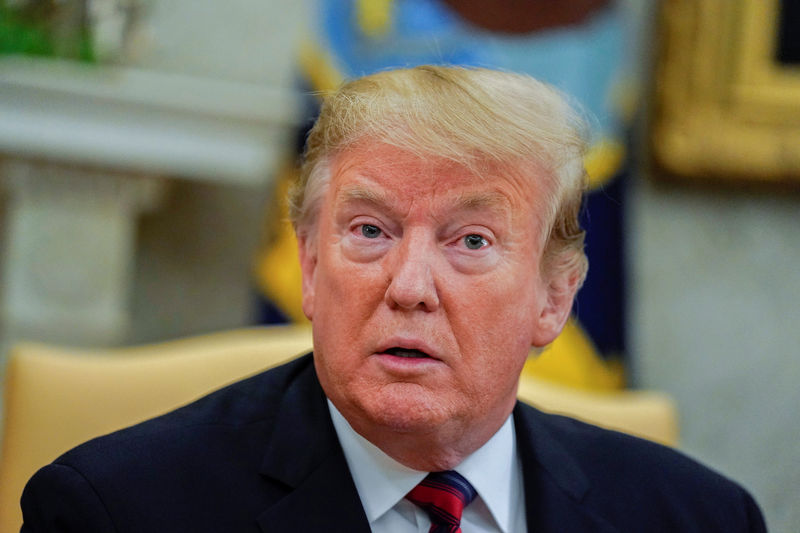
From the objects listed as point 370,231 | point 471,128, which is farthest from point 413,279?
point 471,128

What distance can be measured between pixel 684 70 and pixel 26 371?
94.4 inches

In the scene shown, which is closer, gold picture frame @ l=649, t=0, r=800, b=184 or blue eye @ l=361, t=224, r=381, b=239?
blue eye @ l=361, t=224, r=381, b=239

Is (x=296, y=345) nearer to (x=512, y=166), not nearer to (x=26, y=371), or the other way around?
(x=26, y=371)

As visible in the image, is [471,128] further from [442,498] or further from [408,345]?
[442,498]

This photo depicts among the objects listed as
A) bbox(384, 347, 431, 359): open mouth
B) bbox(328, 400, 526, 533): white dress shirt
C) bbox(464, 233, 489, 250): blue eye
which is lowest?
bbox(328, 400, 526, 533): white dress shirt

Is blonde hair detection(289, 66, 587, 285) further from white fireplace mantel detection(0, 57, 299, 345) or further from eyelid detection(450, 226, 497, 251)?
white fireplace mantel detection(0, 57, 299, 345)

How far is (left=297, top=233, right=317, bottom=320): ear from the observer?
160 centimetres

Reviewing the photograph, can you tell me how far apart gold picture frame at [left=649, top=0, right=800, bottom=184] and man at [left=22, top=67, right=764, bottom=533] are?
1.99 m

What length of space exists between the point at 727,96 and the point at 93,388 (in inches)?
93.9

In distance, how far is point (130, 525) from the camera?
1372mm

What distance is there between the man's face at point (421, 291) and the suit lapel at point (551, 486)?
6.9 inches

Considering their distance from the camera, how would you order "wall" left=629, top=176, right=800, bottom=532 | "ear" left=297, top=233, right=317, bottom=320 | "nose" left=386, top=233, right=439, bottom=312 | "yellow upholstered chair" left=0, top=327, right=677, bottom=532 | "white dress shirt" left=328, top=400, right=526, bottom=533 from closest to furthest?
1. "nose" left=386, top=233, right=439, bottom=312
2. "white dress shirt" left=328, top=400, right=526, bottom=533
3. "ear" left=297, top=233, right=317, bottom=320
4. "yellow upholstered chair" left=0, top=327, right=677, bottom=532
5. "wall" left=629, top=176, right=800, bottom=532

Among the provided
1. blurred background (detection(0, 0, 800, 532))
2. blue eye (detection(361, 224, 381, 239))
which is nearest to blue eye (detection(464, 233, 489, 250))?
blue eye (detection(361, 224, 381, 239))

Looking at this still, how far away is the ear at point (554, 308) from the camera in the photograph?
1.60 meters
